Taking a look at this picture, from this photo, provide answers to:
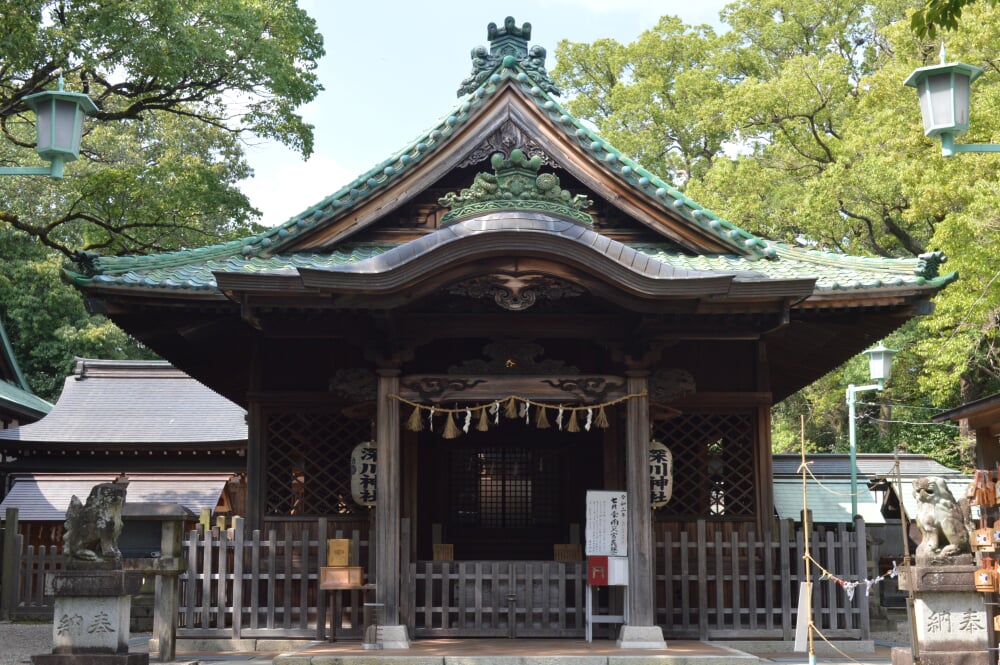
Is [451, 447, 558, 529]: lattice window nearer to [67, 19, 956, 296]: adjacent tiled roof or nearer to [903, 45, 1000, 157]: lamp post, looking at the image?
[67, 19, 956, 296]: adjacent tiled roof

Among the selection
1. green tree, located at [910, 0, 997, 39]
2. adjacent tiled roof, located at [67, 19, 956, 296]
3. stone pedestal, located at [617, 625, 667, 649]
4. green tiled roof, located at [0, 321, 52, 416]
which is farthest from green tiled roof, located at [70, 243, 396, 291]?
green tiled roof, located at [0, 321, 52, 416]

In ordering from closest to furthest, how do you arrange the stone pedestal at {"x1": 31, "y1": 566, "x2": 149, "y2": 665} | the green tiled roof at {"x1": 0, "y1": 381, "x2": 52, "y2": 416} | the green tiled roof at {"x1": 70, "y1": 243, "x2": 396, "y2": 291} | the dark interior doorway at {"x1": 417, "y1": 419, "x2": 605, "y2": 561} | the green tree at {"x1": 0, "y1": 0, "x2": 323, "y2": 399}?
the stone pedestal at {"x1": 31, "y1": 566, "x2": 149, "y2": 665}
the green tiled roof at {"x1": 70, "y1": 243, "x2": 396, "y2": 291}
the dark interior doorway at {"x1": 417, "y1": 419, "x2": 605, "y2": 561}
the green tree at {"x1": 0, "y1": 0, "x2": 323, "y2": 399}
the green tiled roof at {"x1": 0, "y1": 381, "x2": 52, "y2": 416}

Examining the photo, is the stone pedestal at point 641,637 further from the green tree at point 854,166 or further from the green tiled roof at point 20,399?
the green tiled roof at point 20,399

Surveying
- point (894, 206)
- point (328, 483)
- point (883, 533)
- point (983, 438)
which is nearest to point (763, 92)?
point (894, 206)

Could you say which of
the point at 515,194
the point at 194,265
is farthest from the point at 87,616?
the point at 515,194

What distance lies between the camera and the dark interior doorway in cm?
1473

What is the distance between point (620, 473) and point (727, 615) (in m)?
1.98

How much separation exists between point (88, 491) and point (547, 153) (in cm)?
1642

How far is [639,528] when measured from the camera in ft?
36.3

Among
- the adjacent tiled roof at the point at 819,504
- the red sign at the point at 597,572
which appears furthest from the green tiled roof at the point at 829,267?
the adjacent tiled roof at the point at 819,504

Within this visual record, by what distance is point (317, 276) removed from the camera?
10281mm

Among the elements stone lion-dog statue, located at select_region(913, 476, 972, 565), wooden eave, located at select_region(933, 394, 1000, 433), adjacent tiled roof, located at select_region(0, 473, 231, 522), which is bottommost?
stone lion-dog statue, located at select_region(913, 476, 972, 565)

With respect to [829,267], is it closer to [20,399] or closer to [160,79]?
[160,79]

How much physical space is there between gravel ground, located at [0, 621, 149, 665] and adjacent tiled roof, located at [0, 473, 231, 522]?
5443 millimetres
